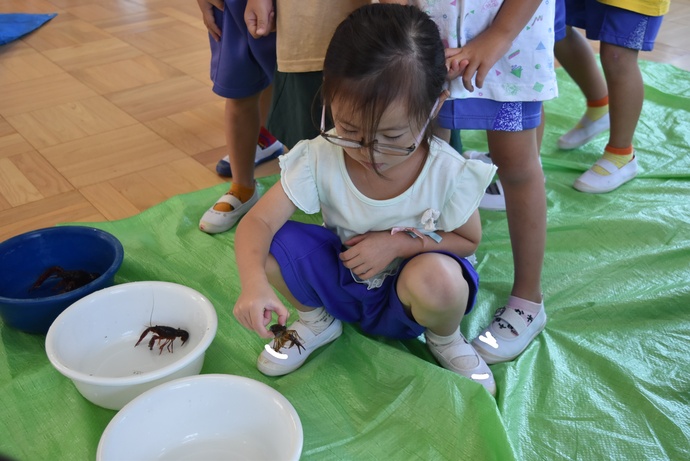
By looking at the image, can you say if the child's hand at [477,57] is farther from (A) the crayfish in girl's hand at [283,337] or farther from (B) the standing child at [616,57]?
(B) the standing child at [616,57]

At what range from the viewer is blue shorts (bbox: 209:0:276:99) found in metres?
1.46

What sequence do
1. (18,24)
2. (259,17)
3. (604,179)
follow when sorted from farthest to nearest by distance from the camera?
1. (18,24)
2. (604,179)
3. (259,17)

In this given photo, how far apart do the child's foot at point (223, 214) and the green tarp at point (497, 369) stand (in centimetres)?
3

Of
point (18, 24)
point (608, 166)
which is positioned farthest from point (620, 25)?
point (18, 24)

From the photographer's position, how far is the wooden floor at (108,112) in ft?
5.90

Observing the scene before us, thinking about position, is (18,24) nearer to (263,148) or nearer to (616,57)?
(263,148)

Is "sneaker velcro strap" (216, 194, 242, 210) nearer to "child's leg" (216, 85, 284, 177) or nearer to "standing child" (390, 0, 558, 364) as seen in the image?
"child's leg" (216, 85, 284, 177)

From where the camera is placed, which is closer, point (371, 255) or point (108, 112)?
point (371, 255)

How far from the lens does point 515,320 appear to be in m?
1.26

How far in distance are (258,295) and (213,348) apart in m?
0.34

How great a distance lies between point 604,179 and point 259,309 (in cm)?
112

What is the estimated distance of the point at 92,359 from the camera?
1.23 m

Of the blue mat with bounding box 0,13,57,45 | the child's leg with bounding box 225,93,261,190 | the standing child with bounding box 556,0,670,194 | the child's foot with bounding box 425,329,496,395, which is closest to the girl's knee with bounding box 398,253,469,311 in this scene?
the child's foot with bounding box 425,329,496,395

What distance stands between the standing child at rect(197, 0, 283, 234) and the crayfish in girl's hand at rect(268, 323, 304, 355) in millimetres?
497
